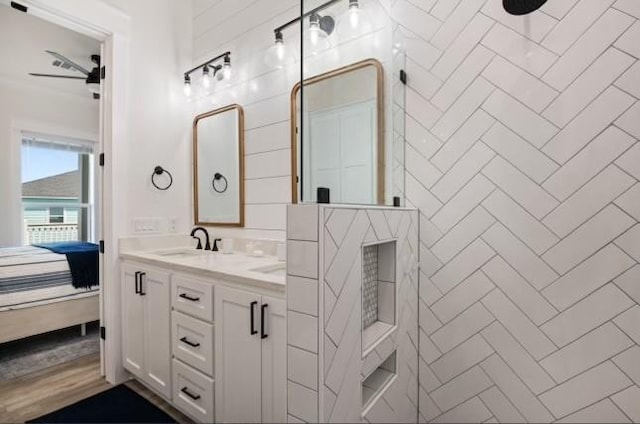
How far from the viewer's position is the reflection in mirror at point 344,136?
3.74 ft

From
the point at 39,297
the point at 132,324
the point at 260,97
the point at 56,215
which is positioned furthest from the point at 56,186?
the point at 260,97

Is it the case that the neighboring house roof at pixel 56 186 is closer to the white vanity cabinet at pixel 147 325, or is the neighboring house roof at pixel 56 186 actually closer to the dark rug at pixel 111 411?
the white vanity cabinet at pixel 147 325

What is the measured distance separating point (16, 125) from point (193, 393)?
445 cm

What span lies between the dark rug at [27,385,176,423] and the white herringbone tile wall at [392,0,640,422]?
1.54 metres

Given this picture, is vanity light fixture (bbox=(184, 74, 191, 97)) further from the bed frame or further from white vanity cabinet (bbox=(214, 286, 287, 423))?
the bed frame

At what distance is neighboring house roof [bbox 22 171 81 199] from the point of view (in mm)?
4324

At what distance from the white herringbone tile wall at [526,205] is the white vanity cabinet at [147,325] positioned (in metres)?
1.44

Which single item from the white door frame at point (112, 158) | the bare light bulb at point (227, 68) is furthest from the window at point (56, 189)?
the bare light bulb at point (227, 68)

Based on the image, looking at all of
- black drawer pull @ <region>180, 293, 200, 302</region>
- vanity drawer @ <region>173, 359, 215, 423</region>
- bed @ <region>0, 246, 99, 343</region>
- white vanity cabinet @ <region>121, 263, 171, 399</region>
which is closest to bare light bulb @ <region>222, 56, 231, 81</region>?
white vanity cabinet @ <region>121, 263, 171, 399</region>

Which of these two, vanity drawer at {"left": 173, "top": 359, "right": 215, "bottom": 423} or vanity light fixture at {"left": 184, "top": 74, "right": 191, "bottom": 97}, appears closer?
vanity drawer at {"left": 173, "top": 359, "right": 215, "bottom": 423}

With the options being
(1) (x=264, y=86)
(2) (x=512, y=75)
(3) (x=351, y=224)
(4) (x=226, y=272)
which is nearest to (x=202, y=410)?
(4) (x=226, y=272)

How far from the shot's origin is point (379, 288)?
1461mm

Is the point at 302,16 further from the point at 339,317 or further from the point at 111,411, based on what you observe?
the point at 111,411

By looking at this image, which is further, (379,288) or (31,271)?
(31,271)
